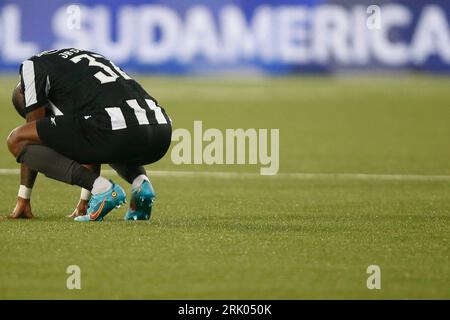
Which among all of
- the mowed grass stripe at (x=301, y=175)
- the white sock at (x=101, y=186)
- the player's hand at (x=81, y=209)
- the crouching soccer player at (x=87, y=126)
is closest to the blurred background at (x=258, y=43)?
the mowed grass stripe at (x=301, y=175)

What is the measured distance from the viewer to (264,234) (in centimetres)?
909

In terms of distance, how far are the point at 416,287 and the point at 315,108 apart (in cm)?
1745

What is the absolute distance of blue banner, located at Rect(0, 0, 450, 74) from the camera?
28.8 metres

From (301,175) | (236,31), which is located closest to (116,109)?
(301,175)

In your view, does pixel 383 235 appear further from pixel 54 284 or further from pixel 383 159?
pixel 383 159

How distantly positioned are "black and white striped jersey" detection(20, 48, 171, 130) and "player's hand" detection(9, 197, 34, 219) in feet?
2.62

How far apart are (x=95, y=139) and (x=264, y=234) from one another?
4.94ft

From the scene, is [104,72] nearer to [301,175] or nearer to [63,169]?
[63,169]

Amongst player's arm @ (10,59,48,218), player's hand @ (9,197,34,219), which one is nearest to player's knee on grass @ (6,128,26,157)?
player's arm @ (10,59,48,218)

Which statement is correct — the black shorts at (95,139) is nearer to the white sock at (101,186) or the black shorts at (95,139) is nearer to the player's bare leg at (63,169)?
the player's bare leg at (63,169)

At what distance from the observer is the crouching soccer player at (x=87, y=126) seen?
911 centimetres

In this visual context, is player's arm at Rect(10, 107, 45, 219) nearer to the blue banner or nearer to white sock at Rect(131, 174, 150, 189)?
white sock at Rect(131, 174, 150, 189)

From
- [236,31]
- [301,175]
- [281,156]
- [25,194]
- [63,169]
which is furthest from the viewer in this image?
[236,31]

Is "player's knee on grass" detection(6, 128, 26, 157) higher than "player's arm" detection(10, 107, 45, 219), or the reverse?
"player's knee on grass" detection(6, 128, 26, 157)
